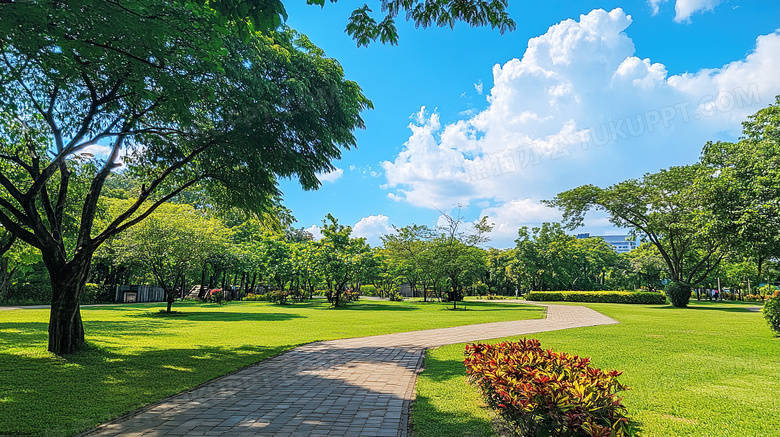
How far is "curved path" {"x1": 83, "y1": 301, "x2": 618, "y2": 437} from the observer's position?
4133 millimetres

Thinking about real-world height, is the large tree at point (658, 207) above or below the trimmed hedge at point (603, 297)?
above

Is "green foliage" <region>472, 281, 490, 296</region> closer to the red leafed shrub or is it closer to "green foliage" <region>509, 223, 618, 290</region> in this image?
"green foliage" <region>509, 223, 618, 290</region>

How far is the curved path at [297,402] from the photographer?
163 inches

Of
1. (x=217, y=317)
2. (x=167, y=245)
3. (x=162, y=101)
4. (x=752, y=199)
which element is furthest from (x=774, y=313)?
(x=167, y=245)

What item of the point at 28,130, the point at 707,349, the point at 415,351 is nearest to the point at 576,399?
the point at 415,351

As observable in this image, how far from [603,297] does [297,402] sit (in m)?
36.7

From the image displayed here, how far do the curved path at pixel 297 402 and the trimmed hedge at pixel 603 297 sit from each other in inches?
1257

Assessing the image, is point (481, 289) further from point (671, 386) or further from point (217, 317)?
point (671, 386)

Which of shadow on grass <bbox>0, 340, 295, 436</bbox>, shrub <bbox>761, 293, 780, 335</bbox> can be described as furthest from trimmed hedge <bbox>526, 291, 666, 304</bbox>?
shadow on grass <bbox>0, 340, 295, 436</bbox>

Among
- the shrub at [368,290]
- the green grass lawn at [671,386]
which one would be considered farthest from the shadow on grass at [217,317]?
the shrub at [368,290]

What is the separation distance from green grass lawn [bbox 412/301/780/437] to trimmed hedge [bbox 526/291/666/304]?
25.5 meters

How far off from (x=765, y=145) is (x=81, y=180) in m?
24.2

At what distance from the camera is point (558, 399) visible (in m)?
3.21

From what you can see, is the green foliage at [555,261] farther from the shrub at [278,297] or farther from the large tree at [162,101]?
the large tree at [162,101]
